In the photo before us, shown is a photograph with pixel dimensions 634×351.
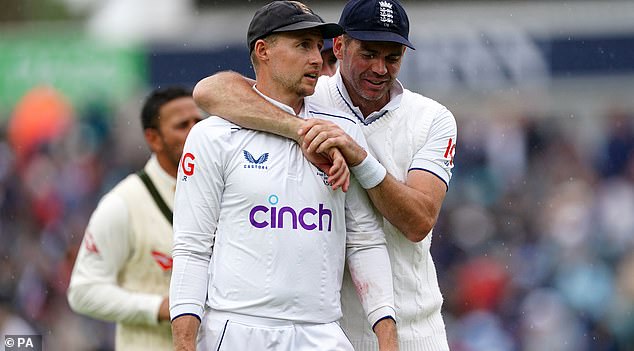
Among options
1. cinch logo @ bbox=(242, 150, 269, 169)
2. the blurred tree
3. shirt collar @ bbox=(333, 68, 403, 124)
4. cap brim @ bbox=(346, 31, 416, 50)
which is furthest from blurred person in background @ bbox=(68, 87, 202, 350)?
the blurred tree

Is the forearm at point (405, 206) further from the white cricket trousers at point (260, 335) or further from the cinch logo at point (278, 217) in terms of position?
the white cricket trousers at point (260, 335)

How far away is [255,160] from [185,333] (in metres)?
0.76

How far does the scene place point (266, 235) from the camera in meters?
5.64

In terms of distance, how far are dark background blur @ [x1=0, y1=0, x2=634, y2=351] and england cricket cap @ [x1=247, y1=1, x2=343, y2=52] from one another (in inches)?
326

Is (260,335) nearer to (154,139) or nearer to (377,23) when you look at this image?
(377,23)

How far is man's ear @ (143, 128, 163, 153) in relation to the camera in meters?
7.89

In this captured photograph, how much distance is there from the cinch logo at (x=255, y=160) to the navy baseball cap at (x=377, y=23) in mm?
722

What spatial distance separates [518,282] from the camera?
15148 millimetres

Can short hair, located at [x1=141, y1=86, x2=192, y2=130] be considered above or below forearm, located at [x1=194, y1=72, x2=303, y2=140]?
below

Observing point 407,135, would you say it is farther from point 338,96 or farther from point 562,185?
point 562,185

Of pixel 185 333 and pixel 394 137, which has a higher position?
pixel 394 137

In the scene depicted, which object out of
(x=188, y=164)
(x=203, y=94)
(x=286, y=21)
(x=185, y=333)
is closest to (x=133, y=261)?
(x=203, y=94)

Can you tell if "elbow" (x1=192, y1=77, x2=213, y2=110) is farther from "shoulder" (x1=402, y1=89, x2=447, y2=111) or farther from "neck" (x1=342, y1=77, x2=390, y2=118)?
"shoulder" (x1=402, y1=89, x2=447, y2=111)

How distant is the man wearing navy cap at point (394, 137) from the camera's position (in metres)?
5.96
